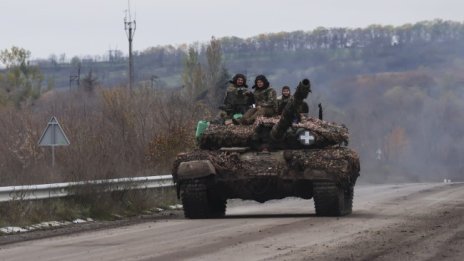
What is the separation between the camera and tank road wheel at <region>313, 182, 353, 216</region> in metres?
19.8

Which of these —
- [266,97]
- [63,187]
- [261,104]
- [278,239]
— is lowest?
[278,239]

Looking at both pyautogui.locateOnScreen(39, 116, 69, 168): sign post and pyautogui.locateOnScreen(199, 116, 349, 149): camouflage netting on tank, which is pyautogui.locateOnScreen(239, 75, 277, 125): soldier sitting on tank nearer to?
pyautogui.locateOnScreen(199, 116, 349, 149): camouflage netting on tank

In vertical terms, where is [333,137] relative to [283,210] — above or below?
above

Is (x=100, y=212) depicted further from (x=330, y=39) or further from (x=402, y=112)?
(x=330, y=39)

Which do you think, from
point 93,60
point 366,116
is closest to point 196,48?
point 366,116

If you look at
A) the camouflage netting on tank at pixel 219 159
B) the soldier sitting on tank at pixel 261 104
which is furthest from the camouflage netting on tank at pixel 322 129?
the camouflage netting on tank at pixel 219 159

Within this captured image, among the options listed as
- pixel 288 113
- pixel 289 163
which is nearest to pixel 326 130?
pixel 288 113

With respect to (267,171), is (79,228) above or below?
below

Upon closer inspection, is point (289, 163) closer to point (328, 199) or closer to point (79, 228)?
point (328, 199)

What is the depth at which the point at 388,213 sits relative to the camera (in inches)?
815

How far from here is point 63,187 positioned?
21859 mm

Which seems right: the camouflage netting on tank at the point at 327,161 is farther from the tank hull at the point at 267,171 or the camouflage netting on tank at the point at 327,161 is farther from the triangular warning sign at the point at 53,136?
the triangular warning sign at the point at 53,136

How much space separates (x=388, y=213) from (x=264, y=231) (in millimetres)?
4435

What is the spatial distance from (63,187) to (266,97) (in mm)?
4041
